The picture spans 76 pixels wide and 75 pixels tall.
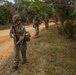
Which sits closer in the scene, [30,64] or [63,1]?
[30,64]

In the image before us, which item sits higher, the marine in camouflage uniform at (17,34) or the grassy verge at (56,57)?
the marine in camouflage uniform at (17,34)

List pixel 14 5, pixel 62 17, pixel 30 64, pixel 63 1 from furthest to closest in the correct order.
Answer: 1. pixel 14 5
2. pixel 62 17
3. pixel 63 1
4. pixel 30 64

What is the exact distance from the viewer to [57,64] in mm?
11195

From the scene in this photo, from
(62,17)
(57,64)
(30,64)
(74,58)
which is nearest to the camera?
(30,64)

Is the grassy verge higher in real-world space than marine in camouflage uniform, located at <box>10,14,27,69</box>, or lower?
lower

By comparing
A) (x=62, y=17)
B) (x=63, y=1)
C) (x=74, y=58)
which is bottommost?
(x=74, y=58)

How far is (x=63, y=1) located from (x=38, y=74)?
7.53 metres

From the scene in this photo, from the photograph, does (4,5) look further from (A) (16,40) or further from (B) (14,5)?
(A) (16,40)

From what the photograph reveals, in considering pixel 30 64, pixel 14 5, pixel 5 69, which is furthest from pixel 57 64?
pixel 14 5

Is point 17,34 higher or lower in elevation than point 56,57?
higher

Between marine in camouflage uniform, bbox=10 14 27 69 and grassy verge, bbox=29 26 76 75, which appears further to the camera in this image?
grassy verge, bbox=29 26 76 75

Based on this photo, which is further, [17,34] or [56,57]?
[56,57]

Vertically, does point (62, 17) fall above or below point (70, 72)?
above

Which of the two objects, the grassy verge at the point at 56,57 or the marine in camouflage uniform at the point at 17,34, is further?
the grassy verge at the point at 56,57
